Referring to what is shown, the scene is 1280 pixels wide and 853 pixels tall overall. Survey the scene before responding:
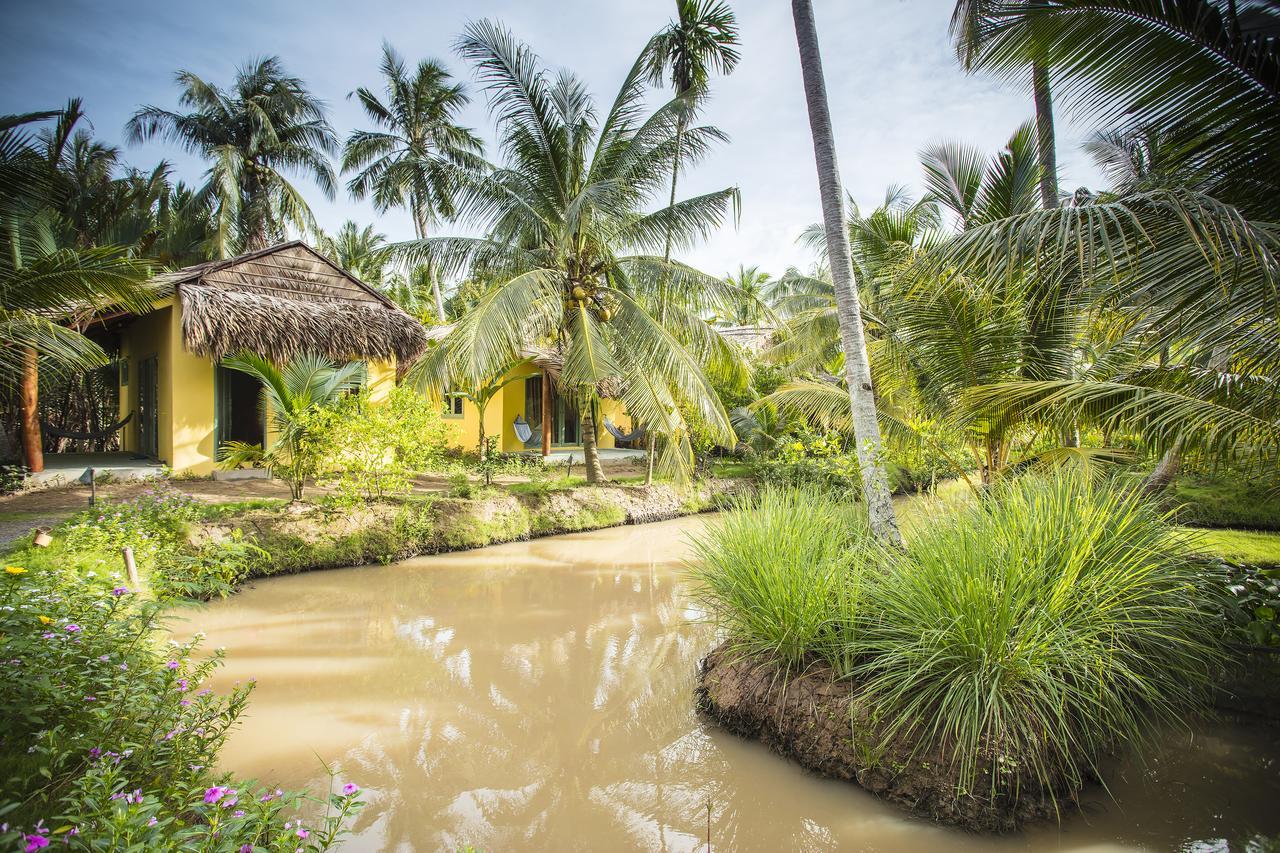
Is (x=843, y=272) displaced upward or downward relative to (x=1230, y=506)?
upward

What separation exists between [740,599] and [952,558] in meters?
1.30

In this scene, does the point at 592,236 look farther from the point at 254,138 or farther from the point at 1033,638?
the point at 254,138

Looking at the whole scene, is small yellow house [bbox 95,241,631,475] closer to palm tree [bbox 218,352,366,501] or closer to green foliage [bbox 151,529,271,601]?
palm tree [bbox 218,352,366,501]

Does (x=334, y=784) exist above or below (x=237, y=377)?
below

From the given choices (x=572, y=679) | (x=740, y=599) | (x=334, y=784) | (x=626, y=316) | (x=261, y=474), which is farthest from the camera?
(x=261, y=474)

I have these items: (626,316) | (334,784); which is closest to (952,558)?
(334,784)

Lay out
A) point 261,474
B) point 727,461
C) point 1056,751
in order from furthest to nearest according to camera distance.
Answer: point 727,461 < point 261,474 < point 1056,751

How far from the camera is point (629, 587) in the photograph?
7027 millimetres

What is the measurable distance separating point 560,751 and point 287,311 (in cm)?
920

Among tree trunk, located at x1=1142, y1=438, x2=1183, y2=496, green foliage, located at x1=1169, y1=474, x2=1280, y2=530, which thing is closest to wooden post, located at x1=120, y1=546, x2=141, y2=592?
tree trunk, located at x1=1142, y1=438, x2=1183, y2=496

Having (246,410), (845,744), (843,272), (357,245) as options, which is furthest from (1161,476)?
(357,245)

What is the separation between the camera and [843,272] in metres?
4.79

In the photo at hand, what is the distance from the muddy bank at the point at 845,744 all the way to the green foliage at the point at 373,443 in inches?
214

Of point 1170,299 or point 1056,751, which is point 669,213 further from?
point 1056,751
